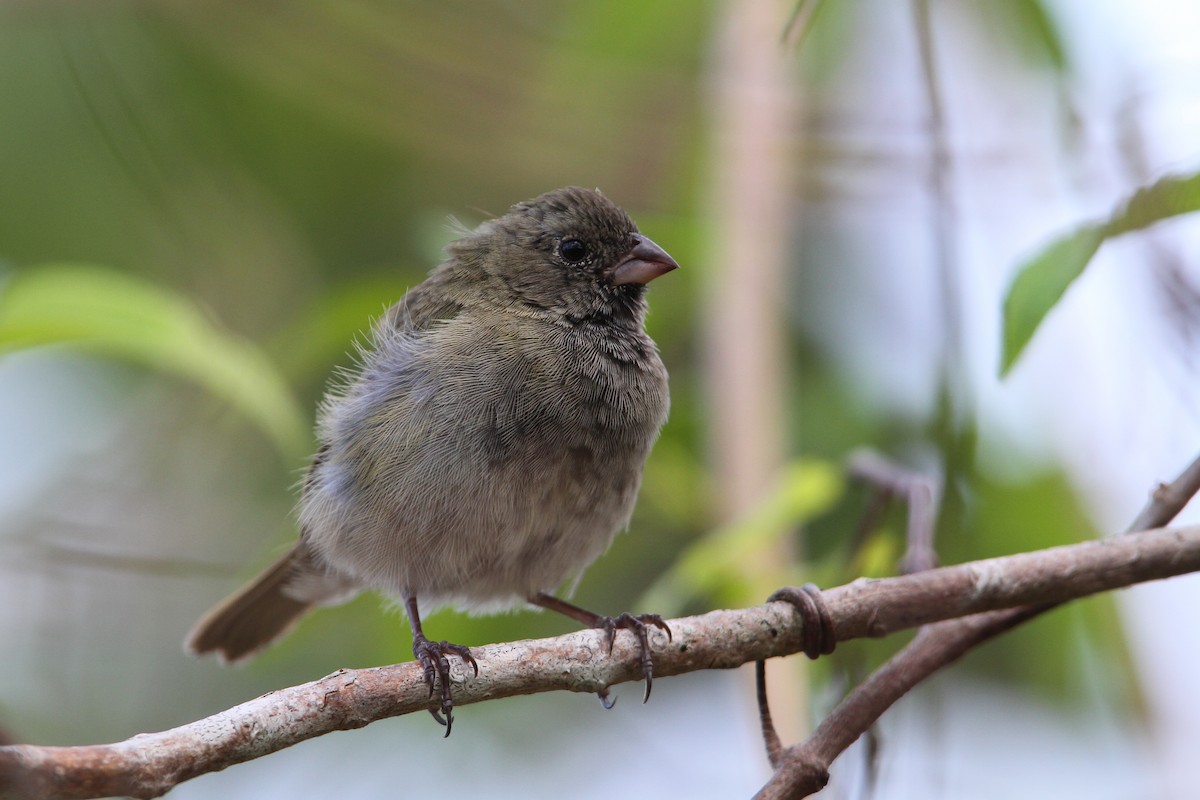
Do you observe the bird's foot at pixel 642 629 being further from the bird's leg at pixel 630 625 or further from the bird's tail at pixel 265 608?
the bird's tail at pixel 265 608

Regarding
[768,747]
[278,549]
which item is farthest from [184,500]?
[768,747]

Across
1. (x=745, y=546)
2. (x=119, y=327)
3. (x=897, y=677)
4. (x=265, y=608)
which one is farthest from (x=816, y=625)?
(x=265, y=608)

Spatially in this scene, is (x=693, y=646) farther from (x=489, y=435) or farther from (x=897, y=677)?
(x=489, y=435)

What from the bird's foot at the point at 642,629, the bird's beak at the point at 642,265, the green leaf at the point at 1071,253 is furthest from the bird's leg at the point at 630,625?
the bird's beak at the point at 642,265

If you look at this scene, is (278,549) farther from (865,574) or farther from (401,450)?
(865,574)

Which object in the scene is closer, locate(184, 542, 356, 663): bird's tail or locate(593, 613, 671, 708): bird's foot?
locate(593, 613, 671, 708): bird's foot

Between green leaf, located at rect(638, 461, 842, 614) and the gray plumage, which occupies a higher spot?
the gray plumage

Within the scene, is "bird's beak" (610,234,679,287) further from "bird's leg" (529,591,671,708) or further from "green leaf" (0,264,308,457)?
"green leaf" (0,264,308,457)

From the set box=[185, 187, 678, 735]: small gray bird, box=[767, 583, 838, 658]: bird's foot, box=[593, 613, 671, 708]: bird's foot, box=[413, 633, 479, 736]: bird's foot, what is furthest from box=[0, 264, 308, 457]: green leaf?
box=[767, 583, 838, 658]: bird's foot
